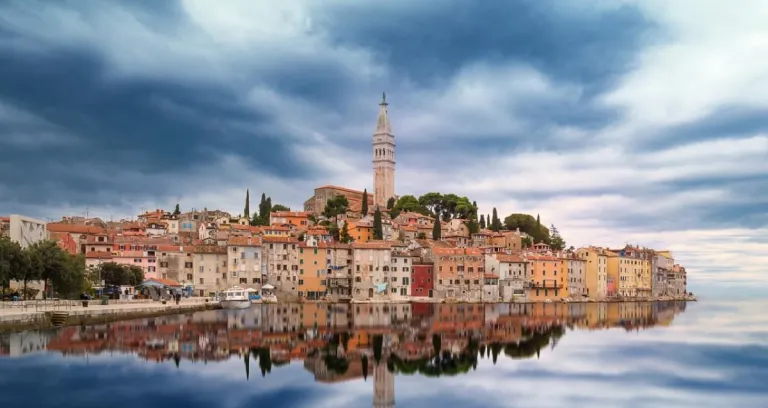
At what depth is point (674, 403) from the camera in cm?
2438

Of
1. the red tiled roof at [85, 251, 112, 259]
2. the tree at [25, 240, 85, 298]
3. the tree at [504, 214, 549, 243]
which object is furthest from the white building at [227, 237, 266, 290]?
the tree at [504, 214, 549, 243]

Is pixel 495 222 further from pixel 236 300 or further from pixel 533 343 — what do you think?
pixel 533 343

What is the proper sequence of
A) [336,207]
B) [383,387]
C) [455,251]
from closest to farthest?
[383,387] < [455,251] < [336,207]

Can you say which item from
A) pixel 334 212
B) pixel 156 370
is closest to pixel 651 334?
pixel 156 370

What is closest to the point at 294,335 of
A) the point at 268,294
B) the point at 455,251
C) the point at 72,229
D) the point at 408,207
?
the point at 268,294

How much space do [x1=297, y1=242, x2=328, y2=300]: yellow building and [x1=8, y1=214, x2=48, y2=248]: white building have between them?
1144 inches

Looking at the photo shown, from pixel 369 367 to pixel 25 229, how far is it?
153 feet

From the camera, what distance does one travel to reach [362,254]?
91.1m

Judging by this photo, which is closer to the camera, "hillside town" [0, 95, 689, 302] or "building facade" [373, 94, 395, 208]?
"hillside town" [0, 95, 689, 302]

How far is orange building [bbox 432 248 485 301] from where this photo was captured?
94.0 meters

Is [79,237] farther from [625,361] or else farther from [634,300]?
[634,300]

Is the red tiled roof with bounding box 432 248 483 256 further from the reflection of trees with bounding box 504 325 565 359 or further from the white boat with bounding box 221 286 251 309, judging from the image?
the reflection of trees with bounding box 504 325 565 359

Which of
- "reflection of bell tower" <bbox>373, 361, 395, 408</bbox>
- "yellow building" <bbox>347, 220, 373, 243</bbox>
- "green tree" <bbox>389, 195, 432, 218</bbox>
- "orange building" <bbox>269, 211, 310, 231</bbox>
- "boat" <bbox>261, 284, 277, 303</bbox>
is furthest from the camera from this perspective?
"green tree" <bbox>389, 195, 432, 218</bbox>

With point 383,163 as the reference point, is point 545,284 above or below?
below
